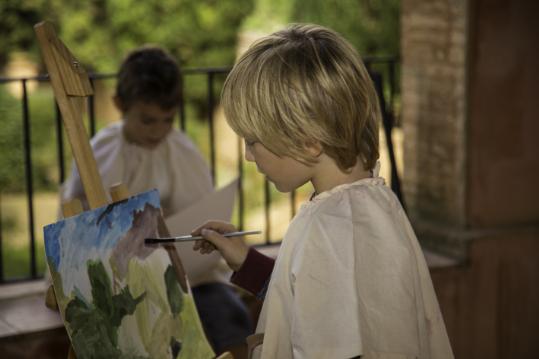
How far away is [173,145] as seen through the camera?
12.3ft

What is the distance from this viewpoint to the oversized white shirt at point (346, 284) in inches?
79.7

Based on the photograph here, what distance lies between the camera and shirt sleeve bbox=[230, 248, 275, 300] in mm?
2420

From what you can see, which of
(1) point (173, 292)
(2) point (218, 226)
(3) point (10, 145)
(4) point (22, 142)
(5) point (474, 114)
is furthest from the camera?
(4) point (22, 142)

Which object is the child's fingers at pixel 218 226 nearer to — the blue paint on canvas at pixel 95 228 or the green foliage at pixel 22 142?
the blue paint on canvas at pixel 95 228

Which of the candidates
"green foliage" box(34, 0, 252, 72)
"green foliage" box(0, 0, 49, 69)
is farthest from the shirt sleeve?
"green foliage" box(0, 0, 49, 69)

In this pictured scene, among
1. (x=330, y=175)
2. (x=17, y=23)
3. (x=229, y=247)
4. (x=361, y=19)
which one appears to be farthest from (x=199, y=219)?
(x=17, y=23)

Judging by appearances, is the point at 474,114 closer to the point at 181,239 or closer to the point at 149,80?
the point at 149,80

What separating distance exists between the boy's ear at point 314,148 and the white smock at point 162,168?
1464 millimetres

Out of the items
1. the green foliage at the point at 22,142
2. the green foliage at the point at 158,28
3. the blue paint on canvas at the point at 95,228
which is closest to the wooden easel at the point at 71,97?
the blue paint on canvas at the point at 95,228

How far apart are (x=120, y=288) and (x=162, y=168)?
1.20 meters

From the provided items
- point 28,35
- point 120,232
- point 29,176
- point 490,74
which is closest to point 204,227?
point 120,232

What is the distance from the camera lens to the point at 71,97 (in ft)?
8.24

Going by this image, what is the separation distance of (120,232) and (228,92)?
2.15ft

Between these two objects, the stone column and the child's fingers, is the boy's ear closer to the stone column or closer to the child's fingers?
the child's fingers
